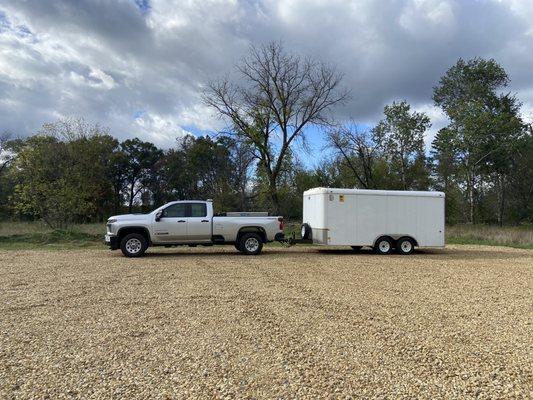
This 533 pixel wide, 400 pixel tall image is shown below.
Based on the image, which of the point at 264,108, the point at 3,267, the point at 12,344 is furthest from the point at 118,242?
the point at 264,108

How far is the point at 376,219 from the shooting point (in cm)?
1689

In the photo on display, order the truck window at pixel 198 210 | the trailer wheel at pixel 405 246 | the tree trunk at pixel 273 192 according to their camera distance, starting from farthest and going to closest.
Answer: the tree trunk at pixel 273 192, the trailer wheel at pixel 405 246, the truck window at pixel 198 210

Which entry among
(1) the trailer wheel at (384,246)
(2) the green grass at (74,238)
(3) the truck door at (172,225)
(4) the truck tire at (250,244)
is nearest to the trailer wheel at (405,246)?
(1) the trailer wheel at (384,246)

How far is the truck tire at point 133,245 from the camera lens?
14.7 m

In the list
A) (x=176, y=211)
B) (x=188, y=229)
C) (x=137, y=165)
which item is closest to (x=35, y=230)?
(x=176, y=211)

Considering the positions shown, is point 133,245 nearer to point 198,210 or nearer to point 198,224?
point 198,224

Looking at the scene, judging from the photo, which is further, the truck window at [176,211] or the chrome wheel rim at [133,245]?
the truck window at [176,211]

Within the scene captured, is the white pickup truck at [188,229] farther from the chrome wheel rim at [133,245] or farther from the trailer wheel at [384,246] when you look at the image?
the trailer wheel at [384,246]

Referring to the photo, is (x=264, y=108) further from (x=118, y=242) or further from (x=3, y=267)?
(x=3, y=267)

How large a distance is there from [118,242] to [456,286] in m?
10.1

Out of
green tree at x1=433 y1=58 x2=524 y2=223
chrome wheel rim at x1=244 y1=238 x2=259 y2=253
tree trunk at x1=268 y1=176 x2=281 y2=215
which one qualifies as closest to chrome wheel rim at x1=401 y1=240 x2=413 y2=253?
chrome wheel rim at x1=244 y1=238 x2=259 y2=253

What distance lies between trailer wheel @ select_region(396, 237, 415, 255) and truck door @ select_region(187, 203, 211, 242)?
7.16m

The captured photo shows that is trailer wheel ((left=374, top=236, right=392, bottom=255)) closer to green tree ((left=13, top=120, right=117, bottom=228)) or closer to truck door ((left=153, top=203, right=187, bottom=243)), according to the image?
truck door ((left=153, top=203, right=187, bottom=243))

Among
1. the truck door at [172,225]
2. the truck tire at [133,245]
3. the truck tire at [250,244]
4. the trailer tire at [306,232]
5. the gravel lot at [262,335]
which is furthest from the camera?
the trailer tire at [306,232]
